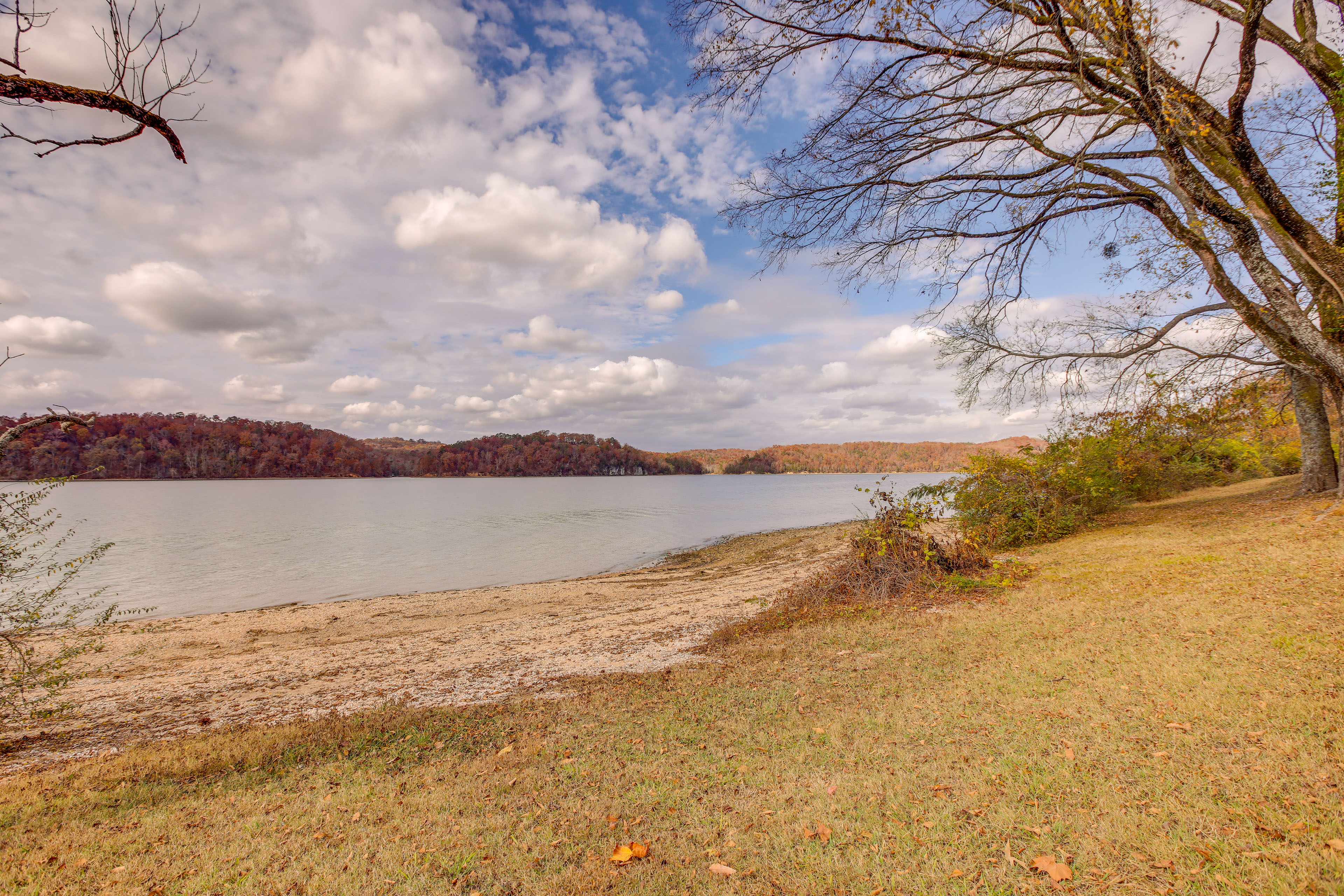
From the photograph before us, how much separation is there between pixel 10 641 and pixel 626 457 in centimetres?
15778

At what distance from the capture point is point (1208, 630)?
5758mm

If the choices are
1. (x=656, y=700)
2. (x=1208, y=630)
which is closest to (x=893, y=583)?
(x=1208, y=630)

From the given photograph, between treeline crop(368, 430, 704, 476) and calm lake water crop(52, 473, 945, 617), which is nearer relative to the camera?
calm lake water crop(52, 473, 945, 617)

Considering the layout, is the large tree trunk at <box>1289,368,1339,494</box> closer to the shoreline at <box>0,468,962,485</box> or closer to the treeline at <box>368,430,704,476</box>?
the shoreline at <box>0,468,962,485</box>

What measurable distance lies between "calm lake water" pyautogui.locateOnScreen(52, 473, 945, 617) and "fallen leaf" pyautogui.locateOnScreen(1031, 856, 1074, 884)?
20049 millimetres

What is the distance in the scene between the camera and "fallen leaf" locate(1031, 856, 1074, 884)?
2895 mm

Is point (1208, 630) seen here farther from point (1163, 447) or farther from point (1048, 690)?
point (1163, 447)

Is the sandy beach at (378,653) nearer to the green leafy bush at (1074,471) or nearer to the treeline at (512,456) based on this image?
the green leafy bush at (1074,471)

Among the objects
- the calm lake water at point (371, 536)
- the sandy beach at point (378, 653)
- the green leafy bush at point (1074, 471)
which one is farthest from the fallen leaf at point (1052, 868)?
the calm lake water at point (371, 536)

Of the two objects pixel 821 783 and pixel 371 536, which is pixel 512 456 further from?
pixel 821 783

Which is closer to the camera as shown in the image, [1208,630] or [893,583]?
[1208,630]

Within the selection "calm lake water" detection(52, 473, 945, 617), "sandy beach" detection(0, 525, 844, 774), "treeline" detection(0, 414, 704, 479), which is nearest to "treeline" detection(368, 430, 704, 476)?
"treeline" detection(0, 414, 704, 479)

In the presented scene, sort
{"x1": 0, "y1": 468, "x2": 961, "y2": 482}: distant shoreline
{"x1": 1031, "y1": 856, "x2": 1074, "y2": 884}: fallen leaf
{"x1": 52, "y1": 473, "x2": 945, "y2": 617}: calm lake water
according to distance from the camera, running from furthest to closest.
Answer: {"x1": 0, "y1": 468, "x2": 961, "y2": 482}: distant shoreline < {"x1": 52, "y1": 473, "x2": 945, "y2": 617}: calm lake water < {"x1": 1031, "y1": 856, "x2": 1074, "y2": 884}: fallen leaf

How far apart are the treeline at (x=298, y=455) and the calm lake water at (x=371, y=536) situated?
392 inches
